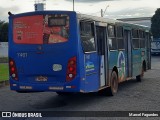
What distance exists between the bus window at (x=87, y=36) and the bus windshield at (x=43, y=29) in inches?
23.2

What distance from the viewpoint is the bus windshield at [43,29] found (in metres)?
11.8

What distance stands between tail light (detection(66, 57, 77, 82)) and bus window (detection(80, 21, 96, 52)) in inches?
27.4

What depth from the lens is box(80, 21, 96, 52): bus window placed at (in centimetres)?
1205

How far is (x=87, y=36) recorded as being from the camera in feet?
40.7

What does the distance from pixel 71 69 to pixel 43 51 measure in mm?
1029

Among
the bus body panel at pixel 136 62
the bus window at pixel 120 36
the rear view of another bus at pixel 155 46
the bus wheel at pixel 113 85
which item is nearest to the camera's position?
the bus wheel at pixel 113 85

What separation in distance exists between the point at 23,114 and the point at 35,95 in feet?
12.9

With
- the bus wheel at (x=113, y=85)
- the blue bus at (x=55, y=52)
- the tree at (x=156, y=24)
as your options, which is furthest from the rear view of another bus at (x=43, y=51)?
the tree at (x=156, y=24)

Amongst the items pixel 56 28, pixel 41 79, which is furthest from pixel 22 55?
pixel 56 28

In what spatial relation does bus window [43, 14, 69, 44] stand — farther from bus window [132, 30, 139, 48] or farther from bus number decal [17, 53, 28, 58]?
bus window [132, 30, 139, 48]

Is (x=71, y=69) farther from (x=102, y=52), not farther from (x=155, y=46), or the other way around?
(x=155, y=46)

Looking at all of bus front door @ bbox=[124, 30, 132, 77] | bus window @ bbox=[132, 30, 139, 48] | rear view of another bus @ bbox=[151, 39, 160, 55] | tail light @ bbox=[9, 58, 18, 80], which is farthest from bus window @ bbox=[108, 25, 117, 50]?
rear view of another bus @ bbox=[151, 39, 160, 55]

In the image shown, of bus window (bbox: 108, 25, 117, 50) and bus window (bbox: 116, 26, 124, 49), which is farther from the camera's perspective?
bus window (bbox: 116, 26, 124, 49)

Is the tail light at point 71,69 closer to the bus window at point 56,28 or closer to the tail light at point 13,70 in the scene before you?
the bus window at point 56,28
